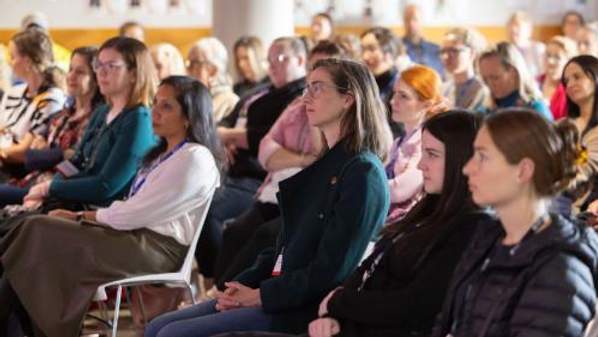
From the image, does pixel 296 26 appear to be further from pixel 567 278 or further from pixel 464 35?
pixel 567 278

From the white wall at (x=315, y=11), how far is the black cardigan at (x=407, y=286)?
7.48 metres

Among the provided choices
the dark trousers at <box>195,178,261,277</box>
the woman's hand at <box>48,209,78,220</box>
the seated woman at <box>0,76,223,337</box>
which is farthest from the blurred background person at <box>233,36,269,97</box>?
the seated woman at <box>0,76,223,337</box>

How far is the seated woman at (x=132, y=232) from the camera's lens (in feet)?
15.1

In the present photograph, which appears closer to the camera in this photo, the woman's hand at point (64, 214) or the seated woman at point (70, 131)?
the woman's hand at point (64, 214)

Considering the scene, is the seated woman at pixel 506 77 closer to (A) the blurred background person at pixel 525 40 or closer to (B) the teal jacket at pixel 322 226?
(B) the teal jacket at pixel 322 226

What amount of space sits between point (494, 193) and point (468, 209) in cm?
33

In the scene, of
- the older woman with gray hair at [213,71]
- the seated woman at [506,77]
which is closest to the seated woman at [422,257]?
the seated woman at [506,77]

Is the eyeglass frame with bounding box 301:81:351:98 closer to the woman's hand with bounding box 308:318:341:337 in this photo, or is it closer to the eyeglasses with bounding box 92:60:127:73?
the woman's hand with bounding box 308:318:341:337

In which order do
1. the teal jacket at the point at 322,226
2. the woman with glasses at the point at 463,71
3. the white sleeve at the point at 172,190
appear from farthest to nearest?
the woman with glasses at the point at 463,71, the white sleeve at the point at 172,190, the teal jacket at the point at 322,226

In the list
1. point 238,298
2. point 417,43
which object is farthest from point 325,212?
point 417,43

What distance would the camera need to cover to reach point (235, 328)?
3654mm

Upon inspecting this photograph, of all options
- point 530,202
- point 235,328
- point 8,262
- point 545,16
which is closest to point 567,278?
point 530,202

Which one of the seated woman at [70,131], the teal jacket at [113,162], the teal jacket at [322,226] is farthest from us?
the seated woman at [70,131]

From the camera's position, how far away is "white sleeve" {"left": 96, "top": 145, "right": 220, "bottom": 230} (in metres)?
4.59
